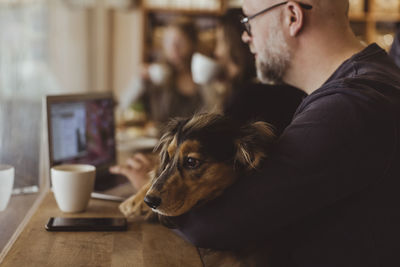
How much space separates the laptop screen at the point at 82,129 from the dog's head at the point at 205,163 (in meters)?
0.70

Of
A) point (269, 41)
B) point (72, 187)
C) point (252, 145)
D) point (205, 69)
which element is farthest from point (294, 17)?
point (205, 69)

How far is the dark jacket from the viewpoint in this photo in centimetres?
103

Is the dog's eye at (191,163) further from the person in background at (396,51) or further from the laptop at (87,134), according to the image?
the person in background at (396,51)

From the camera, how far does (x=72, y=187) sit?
1.38 meters

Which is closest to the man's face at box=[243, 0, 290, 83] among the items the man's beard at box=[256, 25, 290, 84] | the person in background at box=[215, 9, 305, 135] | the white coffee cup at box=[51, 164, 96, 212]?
the man's beard at box=[256, 25, 290, 84]

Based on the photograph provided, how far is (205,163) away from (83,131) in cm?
90

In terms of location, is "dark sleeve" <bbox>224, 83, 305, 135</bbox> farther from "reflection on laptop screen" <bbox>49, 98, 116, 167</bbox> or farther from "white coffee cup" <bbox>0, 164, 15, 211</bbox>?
"white coffee cup" <bbox>0, 164, 15, 211</bbox>

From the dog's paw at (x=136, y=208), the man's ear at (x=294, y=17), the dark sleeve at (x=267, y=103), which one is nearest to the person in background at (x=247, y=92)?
the dark sleeve at (x=267, y=103)

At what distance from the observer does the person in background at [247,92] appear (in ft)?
6.75

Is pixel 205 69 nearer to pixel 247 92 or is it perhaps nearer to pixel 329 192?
pixel 247 92

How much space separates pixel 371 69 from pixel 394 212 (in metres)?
0.38

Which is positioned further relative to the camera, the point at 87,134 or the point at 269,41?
the point at 87,134

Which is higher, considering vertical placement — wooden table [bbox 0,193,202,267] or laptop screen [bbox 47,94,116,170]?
laptop screen [bbox 47,94,116,170]

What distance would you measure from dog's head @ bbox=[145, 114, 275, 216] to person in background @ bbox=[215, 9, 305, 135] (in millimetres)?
362
